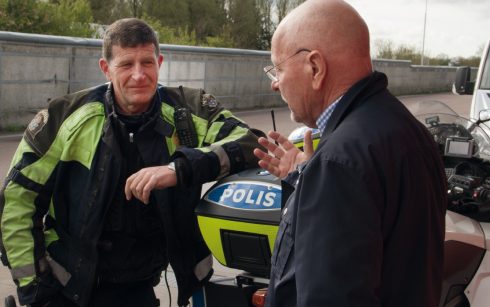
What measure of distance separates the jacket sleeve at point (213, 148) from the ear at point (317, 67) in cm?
88

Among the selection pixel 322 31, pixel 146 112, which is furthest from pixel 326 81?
pixel 146 112

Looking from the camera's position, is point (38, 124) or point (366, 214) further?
point (38, 124)

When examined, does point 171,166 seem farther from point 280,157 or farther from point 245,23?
point 245,23

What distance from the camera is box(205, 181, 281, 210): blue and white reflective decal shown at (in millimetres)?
2332

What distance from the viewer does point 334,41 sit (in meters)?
1.50

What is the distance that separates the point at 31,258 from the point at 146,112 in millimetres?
672

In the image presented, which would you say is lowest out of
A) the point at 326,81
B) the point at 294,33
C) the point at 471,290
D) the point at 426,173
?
the point at 471,290

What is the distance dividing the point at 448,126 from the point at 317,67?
5.98ft

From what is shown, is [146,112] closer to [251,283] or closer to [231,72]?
[251,283]

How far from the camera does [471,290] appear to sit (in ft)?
8.96

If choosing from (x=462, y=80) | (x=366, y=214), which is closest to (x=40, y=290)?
(x=366, y=214)

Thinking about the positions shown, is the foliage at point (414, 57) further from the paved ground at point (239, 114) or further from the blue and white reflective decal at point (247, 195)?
the blue and white reflective decal at point (247, 195)

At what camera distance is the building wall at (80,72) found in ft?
39.1

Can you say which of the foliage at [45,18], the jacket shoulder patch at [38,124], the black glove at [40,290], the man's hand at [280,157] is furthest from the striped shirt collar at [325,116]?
the foliage at [45,18]
